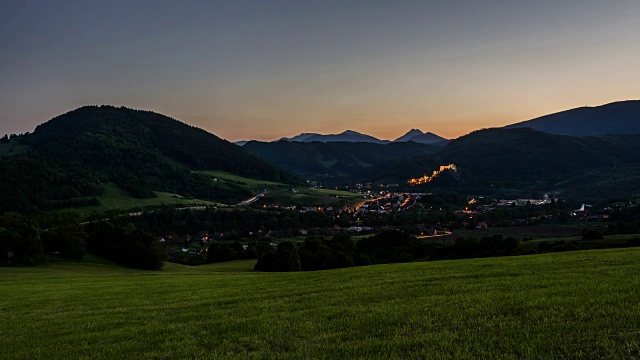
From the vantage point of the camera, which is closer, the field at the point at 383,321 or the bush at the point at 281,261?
the field at the point at 383,321

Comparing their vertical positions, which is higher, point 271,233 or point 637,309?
point 637,309

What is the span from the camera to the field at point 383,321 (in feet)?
27.8

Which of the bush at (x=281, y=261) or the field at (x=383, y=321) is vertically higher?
the field at (x=383, y=321)

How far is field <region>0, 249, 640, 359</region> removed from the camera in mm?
8469

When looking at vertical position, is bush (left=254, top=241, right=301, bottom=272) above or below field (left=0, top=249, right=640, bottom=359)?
below

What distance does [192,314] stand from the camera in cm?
1507

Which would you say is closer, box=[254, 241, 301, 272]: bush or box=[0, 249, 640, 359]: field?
box=[0, 249, 640, 359]: field

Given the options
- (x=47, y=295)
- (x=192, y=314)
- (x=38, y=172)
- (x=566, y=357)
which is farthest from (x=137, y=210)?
(x=566, y=357)

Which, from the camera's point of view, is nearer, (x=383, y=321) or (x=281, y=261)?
(x=383, y=321)

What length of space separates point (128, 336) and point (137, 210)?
187995 mm

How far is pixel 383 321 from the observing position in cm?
1103

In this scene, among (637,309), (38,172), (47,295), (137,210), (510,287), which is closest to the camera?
(637,309)

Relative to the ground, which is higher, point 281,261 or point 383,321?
point 383,321

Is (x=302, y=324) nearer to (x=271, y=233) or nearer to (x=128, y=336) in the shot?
(x=128, y=336)
